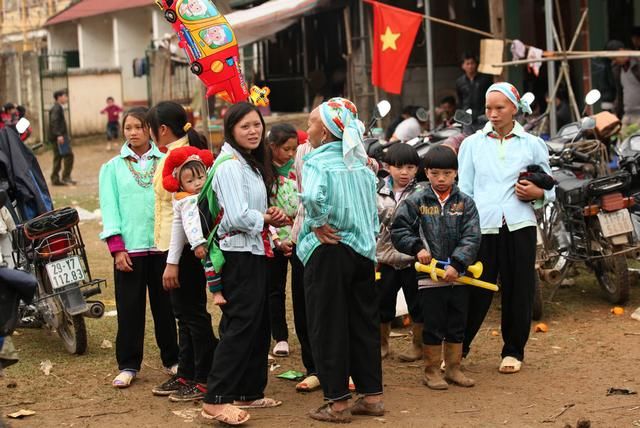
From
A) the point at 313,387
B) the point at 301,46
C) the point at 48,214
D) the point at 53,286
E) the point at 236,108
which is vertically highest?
the point at 301,46

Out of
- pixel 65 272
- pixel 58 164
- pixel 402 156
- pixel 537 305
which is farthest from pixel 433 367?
pixel 58 164

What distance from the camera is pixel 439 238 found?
6242 millimetres

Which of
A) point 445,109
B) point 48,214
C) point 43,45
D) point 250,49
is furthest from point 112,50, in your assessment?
point 48,214

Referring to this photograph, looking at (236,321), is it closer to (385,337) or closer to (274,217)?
(274,217)

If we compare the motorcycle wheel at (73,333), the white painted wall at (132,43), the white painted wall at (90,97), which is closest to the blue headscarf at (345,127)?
the motorcycle wheel at (73,333)

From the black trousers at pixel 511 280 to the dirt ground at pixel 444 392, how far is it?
28 centimetres

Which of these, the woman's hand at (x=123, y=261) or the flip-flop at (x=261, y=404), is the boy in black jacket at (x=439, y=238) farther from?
the woman's hand at (x=123, y=261)

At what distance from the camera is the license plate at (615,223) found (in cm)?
808

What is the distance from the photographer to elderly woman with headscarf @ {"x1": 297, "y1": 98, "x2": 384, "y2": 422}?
551 centimetres

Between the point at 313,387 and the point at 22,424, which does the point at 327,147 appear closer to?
the point at 313,387

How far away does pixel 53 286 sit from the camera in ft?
23.6

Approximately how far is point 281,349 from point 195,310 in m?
1.36

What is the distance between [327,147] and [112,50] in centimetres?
3085

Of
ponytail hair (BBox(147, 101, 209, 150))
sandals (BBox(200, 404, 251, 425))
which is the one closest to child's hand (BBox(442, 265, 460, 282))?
sandals (BBox(200, 404, 251, 425))
